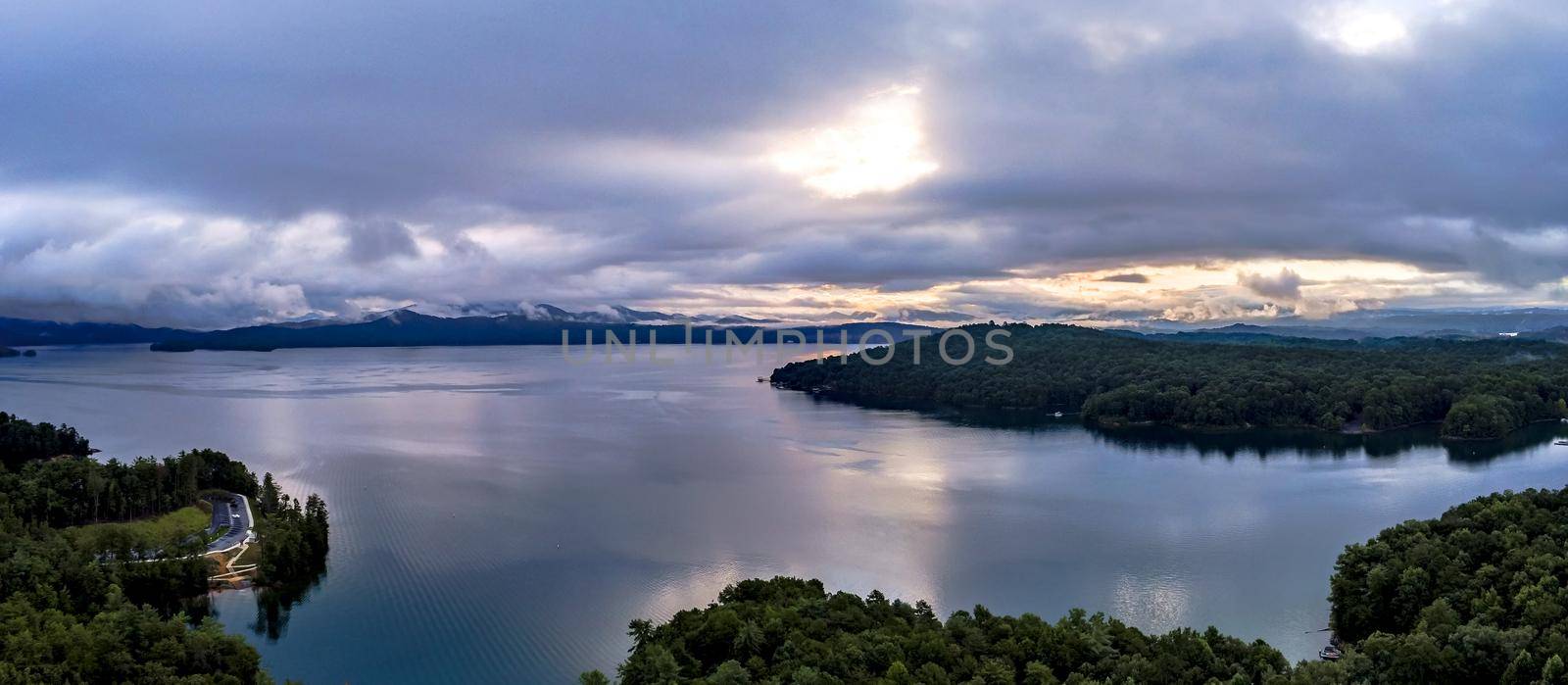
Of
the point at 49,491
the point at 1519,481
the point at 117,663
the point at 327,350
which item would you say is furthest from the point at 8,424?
the point at 327,350

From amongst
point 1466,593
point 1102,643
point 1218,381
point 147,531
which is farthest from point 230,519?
point 1218,381

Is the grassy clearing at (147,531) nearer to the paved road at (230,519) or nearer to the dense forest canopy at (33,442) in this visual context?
the paved road at (230,519)

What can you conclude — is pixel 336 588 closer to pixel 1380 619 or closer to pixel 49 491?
pixel 49 491

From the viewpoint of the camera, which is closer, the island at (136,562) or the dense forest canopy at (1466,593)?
the dense forest canopy at (1466,593)

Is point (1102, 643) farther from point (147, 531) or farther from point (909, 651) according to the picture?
point (147, 531)

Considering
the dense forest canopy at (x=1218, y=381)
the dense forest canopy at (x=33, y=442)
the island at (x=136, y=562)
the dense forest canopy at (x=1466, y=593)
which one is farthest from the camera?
the dense forest canopy at (x=1218, y=381)

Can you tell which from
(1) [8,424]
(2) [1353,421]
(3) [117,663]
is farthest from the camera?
(2) [1353,421]

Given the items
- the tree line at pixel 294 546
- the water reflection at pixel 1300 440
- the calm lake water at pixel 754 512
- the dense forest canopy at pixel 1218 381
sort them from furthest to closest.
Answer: the dense forest canopy at pixel 1218 381, the water reflection at pixel 1300 440, the tree line at pixel 294 546, the calm lake water at pixel 754 512

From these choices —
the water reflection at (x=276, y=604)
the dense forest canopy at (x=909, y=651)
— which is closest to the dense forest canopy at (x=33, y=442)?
the water reflection at (x=276, y=604)

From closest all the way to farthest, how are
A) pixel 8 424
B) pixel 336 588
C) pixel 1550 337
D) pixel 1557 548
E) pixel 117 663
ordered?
pixel 117 663, pixel 1557 548, pixel 336 588, pixel 8 424, pixel 1550 337
